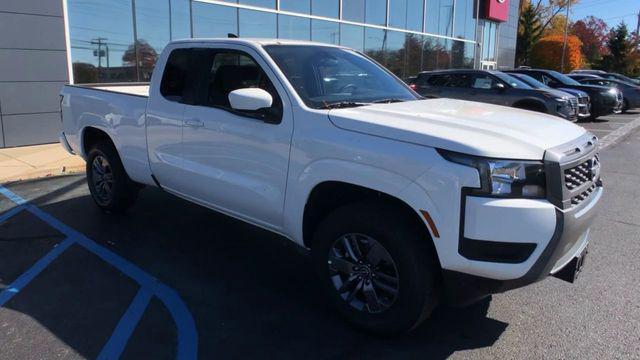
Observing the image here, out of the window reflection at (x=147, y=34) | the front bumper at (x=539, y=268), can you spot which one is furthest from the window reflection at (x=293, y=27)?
the front bumper at (x=539, y=268)

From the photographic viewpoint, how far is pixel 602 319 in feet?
12.4

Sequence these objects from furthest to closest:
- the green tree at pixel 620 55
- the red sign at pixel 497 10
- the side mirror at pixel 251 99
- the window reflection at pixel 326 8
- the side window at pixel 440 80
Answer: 1. the green tree at pixel 620 55
2. the red sign at pixel 497 10
3. the window reflection at pixel 326 8
4. the side window at pixel 440 80
5. the side mirror at pixel 251 99

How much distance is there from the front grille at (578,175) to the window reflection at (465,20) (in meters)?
26.6

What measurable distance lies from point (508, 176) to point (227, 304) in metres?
2.23

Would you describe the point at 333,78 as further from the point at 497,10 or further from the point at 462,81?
the point at 497,10

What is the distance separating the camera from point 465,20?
2953 cm

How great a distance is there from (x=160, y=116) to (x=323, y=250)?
2.24 m

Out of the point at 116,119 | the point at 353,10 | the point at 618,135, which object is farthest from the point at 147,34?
the point at 618,135

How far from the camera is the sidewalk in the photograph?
842cm

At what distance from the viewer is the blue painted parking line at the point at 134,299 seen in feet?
11.2

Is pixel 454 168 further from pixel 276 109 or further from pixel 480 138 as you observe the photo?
pixel 276 109

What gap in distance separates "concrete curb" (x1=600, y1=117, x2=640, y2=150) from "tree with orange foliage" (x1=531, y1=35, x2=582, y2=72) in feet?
137

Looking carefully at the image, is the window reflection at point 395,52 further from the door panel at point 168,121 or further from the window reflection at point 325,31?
the door panel at point 168,121

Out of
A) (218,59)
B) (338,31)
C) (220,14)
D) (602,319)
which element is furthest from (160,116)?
(338,31)
